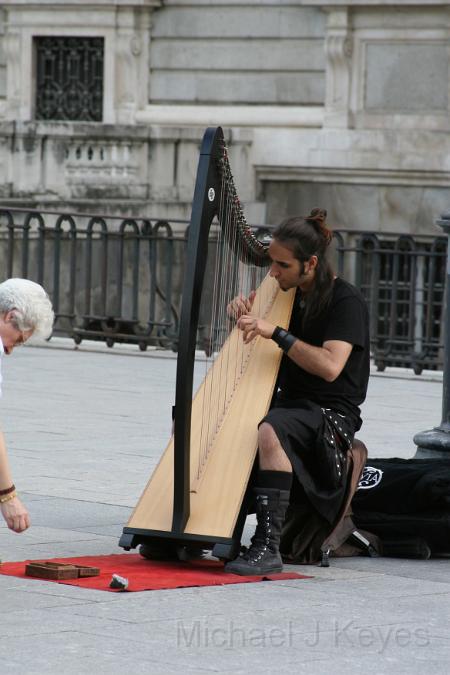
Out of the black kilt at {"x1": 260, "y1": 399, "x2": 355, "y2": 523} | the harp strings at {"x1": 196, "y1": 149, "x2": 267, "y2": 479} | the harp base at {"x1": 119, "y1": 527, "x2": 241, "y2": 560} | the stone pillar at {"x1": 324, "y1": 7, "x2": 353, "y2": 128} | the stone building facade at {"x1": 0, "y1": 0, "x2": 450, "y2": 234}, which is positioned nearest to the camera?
the harp base at {"x1": 119, "y1": 527, "x2": 241, "y2": 560}

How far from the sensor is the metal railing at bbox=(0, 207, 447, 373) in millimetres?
14133

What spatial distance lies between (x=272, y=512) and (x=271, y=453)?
8.1 inches

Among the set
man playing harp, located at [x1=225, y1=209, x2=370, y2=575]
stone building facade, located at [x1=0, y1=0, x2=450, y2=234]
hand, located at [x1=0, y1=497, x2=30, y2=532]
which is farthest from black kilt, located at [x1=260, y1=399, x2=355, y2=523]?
stone building facade, located at [x1=0, y1=0, x2=450, y2=234]

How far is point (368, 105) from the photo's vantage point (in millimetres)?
20281

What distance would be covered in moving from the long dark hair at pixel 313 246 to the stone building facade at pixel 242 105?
42.8ft

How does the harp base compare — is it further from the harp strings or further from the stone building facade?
the stone building facade

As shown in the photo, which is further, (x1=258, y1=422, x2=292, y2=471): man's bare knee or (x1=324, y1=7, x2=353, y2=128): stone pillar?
(x1=324, y1=7, x2=353, y2=128): stone pillar

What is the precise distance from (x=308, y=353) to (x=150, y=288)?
888 centimetres

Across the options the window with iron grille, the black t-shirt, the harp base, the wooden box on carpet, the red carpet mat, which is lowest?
the red carpet mat

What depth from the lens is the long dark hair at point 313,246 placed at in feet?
21.1

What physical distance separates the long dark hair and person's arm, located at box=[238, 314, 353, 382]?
0.20m

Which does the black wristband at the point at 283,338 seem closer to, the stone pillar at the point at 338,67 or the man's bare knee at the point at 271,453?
A: the man's bare knee at the point at 271,453

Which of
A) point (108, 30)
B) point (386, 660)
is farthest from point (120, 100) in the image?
point (386, 660)

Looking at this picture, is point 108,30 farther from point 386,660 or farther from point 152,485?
point 386,660
